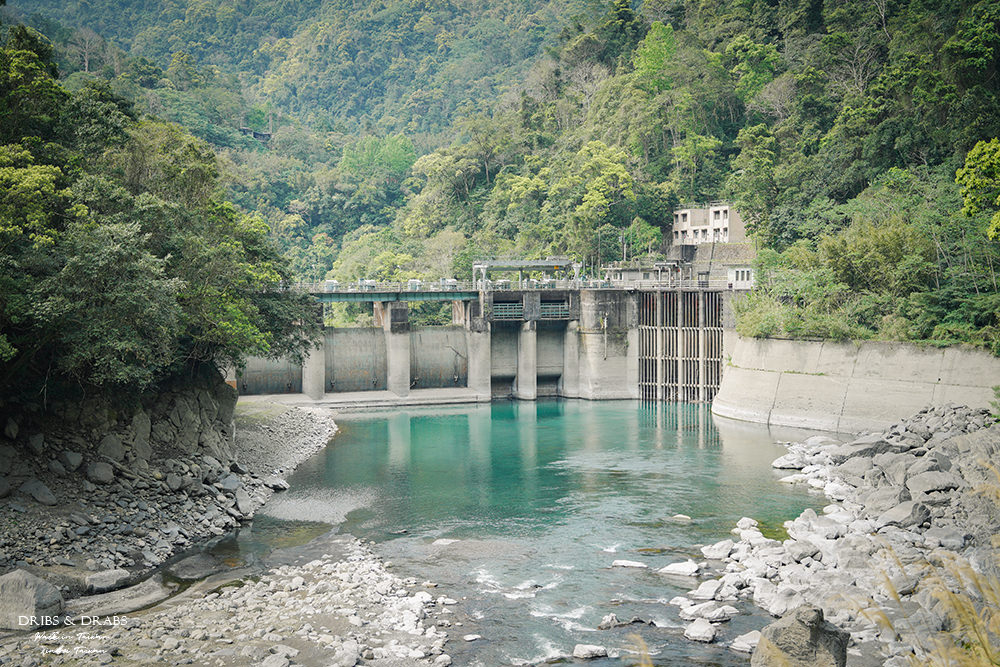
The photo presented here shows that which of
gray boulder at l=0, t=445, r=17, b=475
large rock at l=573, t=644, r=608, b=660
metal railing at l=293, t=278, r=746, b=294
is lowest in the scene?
large rock at l=573, t=644, r=608, b=660

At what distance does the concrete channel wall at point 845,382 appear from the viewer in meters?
38.8

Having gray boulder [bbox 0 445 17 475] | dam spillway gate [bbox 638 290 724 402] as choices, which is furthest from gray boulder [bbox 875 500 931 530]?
dam spillway gate [bbox 638 290 724 402]

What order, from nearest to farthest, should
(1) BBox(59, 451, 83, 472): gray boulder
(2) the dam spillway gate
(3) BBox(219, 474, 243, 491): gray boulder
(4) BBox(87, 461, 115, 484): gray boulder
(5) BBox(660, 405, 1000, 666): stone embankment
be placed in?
(5) BBox(660, 405, 1000, 666): stone embankment
(1) BBox(59, 451, 83, 472): gray boulder
(4) BBox(87, 461, 115, 484): gray boulder
(3) BBox(219, 474, 243, 491): gray boulder
(2) the dam spillway gate

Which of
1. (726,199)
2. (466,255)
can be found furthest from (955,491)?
(466,255)

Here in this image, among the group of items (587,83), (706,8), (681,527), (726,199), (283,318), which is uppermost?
(706,8)

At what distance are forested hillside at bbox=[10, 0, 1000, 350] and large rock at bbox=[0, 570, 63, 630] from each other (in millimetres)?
32970

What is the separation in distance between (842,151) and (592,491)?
33.4 m

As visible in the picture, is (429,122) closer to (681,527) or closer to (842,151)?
(842,151)

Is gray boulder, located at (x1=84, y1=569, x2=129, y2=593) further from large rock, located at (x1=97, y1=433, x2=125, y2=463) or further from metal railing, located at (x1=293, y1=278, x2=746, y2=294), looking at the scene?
metal railing, located at (x1=293, y1=278, x2=746, y2=294)

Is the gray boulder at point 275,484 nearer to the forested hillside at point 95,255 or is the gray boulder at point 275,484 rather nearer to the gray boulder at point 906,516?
the forested hillside at point 95,255

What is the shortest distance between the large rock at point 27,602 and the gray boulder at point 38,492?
14.6 ft

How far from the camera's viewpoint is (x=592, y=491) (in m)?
33.5

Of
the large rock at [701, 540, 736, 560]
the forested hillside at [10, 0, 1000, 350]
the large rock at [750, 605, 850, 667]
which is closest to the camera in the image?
the large rock at [750, 605, 850, 667]

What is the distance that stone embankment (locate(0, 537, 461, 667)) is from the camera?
60.1ft
